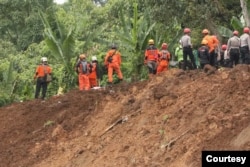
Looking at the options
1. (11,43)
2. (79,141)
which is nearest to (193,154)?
(79,141)

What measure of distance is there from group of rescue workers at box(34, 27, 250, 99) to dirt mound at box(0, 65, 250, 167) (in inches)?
54.4

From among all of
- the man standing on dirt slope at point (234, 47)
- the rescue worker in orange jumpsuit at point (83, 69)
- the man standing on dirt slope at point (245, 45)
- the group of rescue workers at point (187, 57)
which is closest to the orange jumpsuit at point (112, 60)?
the group of rescue workers at point (187, 57)

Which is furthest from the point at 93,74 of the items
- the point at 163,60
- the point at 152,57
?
the point at 163,60

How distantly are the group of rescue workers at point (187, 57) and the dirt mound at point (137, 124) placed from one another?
1381 millimetres

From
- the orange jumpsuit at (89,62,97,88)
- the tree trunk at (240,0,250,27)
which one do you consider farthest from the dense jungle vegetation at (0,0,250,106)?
the orange jumpsuit at (89,62,97,88)

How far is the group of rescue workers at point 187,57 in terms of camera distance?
1759 cm

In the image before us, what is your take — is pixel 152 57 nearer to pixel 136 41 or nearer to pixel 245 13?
pixel 136 41

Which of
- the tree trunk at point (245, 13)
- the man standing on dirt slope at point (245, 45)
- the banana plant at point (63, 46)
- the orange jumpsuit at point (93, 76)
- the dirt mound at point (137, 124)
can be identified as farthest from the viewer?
the banana plant at point (63, 46)

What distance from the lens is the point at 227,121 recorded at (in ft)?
37.9

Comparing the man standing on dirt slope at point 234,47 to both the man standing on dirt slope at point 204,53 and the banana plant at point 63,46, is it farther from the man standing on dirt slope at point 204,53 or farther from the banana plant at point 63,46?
the banana plant at point 63,46

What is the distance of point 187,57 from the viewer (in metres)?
18.8

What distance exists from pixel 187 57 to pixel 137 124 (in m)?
5.25

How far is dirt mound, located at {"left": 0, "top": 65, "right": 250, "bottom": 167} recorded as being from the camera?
1152 cm

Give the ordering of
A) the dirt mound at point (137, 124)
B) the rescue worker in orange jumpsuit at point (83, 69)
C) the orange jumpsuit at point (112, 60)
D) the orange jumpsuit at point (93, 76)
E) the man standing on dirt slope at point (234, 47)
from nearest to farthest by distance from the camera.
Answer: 1. the dirt mound at point (137, 124)
2. the man standing on dirt slope at point (234, 47)
3. the rescue worker in orange jumpsuit at point (83, 69)
4. the orange jumpsuit at point (112, 60)
5. the orange jumpsuit at point (93, 76)
